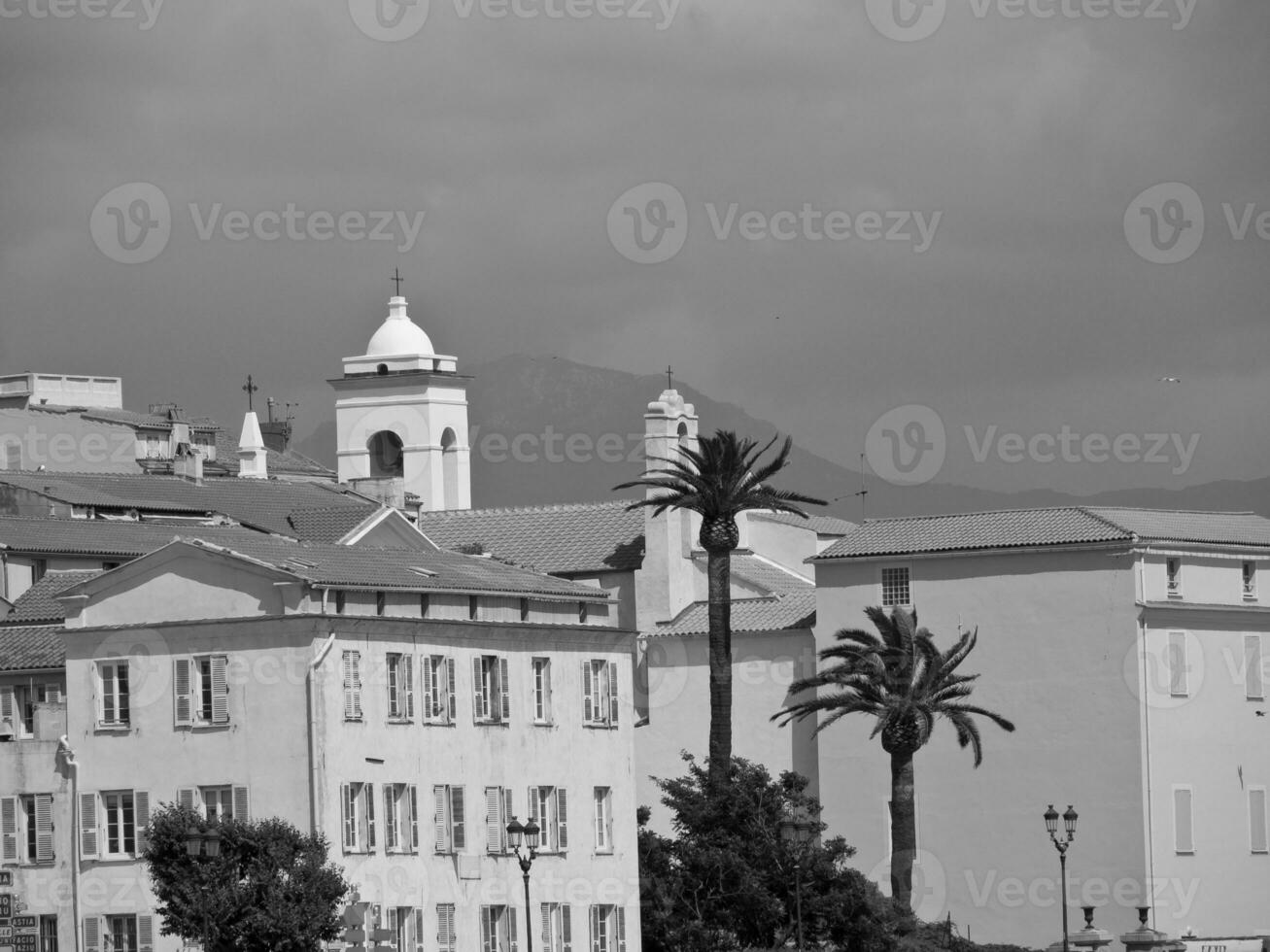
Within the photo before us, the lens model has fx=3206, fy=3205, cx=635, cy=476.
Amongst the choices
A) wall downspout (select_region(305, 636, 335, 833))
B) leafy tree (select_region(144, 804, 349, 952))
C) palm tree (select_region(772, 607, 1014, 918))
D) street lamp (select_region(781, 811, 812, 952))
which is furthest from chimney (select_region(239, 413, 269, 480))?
leafy tree (select_region(144, 804, 349, 952))

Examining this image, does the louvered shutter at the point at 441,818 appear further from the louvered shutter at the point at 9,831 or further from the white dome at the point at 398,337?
the white dome at the point at 398,337

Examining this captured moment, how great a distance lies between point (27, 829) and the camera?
7169cm

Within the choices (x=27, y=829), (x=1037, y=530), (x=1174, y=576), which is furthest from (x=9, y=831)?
(x=1174, y=576)

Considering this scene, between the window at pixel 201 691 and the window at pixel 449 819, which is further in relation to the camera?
the window at pixel 449 819

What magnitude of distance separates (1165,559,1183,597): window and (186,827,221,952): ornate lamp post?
3937cm

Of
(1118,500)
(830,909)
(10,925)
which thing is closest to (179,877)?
(10,925)

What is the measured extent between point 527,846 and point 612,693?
22.4 feet

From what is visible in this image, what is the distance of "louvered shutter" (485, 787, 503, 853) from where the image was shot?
7281cm

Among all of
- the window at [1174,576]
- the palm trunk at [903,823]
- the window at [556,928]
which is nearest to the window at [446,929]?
the window at [556,928]

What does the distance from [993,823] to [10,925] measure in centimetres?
4808

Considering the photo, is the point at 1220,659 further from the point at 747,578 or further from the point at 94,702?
the point at 94,702

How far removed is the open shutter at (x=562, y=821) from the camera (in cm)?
7500

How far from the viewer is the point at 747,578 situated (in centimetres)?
10512

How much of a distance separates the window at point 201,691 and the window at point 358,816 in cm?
309
